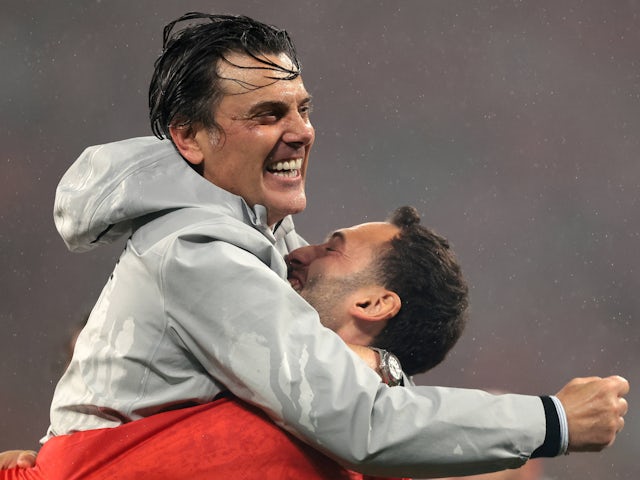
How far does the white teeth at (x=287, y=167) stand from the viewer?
6.67 ft

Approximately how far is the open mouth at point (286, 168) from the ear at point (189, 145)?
14 centimetres

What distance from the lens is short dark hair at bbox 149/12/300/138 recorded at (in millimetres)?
1962

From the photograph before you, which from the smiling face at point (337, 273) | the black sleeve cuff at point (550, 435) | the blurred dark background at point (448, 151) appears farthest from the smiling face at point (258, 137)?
the blurred dark background at point (448, 151)

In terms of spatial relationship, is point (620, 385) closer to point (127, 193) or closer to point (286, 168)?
point (286, 168)

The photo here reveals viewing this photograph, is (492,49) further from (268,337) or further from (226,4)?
(268,337)

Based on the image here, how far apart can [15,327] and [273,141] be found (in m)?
2.65

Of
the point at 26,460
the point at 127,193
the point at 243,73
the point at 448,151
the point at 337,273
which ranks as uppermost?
the point at 243,73

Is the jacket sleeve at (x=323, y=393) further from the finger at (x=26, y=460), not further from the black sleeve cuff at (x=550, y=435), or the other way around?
the finger at (x=26, y=460)

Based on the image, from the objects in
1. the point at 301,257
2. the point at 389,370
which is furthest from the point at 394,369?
the point at 301,257

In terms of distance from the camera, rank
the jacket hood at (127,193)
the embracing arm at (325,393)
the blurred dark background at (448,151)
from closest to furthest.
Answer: the embracing arm at (325,393)
the jacket hood at (127,193)
the blurred dark background at (448,151)

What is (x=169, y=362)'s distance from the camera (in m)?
1.78

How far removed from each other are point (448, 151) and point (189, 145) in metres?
2.68

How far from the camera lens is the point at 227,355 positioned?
66.7 inches

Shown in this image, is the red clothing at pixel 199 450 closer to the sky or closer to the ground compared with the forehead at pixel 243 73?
closer to the ground
